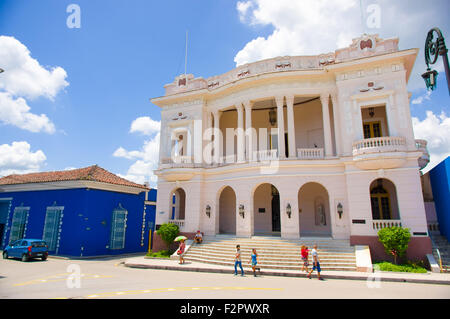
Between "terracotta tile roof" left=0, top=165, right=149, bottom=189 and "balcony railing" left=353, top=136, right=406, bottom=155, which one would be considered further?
"terracotta tile roof" left=0, top=165, right=149, bottom=189

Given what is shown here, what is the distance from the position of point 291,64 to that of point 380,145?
8505 mm

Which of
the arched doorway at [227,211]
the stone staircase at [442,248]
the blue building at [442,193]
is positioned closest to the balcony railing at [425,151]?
the blue building at [442,193]

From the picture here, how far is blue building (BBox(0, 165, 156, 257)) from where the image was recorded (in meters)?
22.7

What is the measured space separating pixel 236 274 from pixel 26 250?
1518cm

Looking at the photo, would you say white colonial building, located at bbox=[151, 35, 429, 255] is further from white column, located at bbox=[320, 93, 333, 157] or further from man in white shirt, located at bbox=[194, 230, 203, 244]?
man in white shirt, located at bbox=[194, 230, 203, 244]

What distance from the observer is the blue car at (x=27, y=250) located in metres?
19.2

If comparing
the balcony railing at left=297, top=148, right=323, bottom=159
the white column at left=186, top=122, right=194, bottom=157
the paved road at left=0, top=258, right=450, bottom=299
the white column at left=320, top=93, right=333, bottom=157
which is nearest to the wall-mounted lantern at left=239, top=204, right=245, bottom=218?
the balcony railing at left=297, top=148, right=323, bottom=159

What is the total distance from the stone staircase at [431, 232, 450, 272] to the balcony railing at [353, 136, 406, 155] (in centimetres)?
601

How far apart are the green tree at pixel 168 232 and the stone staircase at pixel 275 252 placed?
179 centimetres

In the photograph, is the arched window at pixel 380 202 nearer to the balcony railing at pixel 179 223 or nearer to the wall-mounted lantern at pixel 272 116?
the wall-mounted lantern at pixel 272 116

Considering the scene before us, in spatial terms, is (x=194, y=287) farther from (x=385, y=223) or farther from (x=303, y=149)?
(x=303, y=149)

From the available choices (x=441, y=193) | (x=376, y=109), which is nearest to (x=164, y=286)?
(x=441, y=193)
